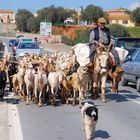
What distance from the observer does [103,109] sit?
15391 millimetres

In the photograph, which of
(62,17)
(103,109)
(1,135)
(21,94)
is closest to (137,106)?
(103,109)

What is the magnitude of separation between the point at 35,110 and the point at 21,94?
2.40m

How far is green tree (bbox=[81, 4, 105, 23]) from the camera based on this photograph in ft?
396

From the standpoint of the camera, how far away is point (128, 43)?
27469mm

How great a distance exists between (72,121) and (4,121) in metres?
1.60

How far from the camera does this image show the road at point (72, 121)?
36.9 feet

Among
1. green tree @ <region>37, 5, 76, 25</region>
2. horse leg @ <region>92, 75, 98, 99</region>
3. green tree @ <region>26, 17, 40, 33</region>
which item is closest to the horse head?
horse leg @ <region>92, 75, 98, 99</region>

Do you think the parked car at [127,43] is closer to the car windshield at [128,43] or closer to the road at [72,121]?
the car windshield at [128,43]

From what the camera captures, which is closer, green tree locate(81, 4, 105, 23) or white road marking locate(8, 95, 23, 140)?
white road marking locate(8, 95, 23, 140)

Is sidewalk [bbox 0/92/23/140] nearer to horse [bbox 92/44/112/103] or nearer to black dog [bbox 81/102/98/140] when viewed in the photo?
black dog [bbox 81/102/98/140]

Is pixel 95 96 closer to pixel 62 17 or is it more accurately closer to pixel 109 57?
pixel 109 57

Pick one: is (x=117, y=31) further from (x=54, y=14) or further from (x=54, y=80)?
(x=54, y=80)

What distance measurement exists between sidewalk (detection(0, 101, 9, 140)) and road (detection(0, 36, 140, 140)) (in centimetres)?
25

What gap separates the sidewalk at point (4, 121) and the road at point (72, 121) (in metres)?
0.25
